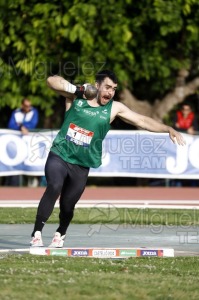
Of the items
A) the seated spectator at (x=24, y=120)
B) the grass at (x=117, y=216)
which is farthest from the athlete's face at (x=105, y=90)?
the seated spectator at (x=24, y=120)

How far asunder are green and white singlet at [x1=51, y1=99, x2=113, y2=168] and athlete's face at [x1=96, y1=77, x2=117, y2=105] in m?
0.09

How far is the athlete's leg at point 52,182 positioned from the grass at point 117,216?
397 centimetres

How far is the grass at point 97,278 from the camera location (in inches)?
311

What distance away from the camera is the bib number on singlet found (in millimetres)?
10484

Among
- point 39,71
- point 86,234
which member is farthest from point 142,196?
point 86,234

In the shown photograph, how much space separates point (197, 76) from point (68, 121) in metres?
14.7

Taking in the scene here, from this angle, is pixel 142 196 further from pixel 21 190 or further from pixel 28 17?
pixel 28 17

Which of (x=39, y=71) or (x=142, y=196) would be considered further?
(x=39, y=71)

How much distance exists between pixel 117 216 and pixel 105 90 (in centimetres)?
546

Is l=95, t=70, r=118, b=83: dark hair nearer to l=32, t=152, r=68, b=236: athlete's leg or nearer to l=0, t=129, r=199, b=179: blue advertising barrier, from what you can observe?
l=32, t=152, r=68, b=236: athlete's leg

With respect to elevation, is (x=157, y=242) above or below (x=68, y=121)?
below

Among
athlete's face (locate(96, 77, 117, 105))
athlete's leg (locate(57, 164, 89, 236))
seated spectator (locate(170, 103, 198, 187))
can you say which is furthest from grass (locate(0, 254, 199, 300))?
seated spectator (locate(170, 103, 198, 187))

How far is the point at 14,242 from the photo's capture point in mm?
12070

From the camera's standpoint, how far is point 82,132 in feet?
34.4
